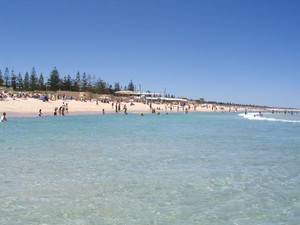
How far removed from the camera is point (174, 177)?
7211 millimetres

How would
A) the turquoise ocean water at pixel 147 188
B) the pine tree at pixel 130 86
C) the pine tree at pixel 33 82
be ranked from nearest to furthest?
the turquoise ocean water at pixel 147 188 → the pine tree at pixel 33 82 → the pine tree at pixel 130 86

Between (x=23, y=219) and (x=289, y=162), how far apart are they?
8.58m

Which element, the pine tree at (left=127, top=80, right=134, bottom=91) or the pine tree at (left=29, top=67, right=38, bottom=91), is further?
the pine tree at (left=127, top=80, right=134, bottom=91)

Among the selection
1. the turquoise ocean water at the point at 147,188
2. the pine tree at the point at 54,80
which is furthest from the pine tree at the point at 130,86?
the turquoise ocean water at the point at 147,188

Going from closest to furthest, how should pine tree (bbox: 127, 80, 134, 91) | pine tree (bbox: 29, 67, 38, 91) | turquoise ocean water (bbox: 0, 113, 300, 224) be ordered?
turquoise ocean water (bbox: 0, 113, 300, 224) → pine tree (bbox: 29, 67, 38, 91) → pine tree (bbox: 127, 80, 134, 91)

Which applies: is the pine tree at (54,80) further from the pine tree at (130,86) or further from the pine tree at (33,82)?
the pine tree at (130,86)

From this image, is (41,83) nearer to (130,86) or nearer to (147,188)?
(130,86)

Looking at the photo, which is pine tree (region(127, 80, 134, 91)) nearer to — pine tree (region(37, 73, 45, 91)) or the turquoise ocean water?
pine tree (region(37, 73, 45, 91))

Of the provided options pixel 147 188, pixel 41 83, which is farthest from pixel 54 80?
pixel 147 188

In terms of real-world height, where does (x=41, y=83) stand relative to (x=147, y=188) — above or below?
above

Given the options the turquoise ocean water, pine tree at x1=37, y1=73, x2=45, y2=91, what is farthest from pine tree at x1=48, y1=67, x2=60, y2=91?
the turquoise ocean water

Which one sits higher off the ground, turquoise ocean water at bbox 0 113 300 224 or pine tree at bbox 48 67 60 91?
pine tree at bbox 48 67 60 91

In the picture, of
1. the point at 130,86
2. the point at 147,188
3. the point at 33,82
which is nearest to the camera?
the point at 147,188

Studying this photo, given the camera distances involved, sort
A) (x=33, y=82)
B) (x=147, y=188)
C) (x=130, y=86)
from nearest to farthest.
→ (x=147, y=188) < (x=33, y=82) < (x=130, y=86)
